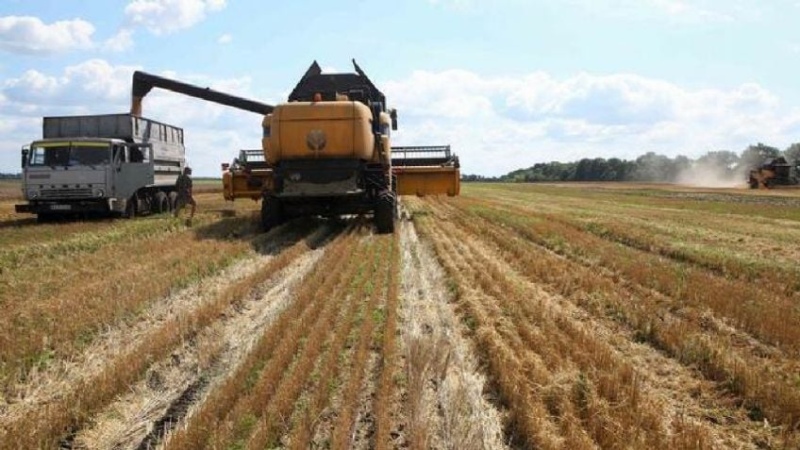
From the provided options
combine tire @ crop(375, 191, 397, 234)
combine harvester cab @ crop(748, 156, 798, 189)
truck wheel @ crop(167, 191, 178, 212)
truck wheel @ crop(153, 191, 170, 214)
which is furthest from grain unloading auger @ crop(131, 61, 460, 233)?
combine harvester cab @ crop(748, 156, 798, 189)

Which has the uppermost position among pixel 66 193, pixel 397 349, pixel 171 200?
pixel 66 193

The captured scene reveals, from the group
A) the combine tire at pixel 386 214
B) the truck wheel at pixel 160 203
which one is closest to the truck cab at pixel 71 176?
the truck wheel at pixel 160 203

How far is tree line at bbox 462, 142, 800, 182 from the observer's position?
7425cm

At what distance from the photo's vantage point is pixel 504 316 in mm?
7598

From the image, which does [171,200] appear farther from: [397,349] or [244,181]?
[397,349]

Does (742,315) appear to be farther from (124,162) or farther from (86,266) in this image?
(124,162)

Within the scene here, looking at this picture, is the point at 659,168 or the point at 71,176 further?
the point at 659,168

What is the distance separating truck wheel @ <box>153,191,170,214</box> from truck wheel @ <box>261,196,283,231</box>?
7.65 meters

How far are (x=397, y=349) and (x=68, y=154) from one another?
54.1 ft

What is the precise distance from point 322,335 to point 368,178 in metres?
10.3

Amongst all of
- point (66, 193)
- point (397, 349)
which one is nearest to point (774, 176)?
point (66, 193)

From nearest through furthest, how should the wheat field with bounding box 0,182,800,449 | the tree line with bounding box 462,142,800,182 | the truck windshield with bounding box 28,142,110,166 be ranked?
the wheat field with bounding box 0,182,800,449
the truck windshield with bounding box 28,142,110,166
the tree line with bounding box 462,142,800,182

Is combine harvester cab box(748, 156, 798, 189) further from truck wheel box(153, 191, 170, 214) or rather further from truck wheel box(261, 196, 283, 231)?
truck wheel box(261, 196, 283, 231)

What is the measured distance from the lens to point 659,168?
94.3 meters
